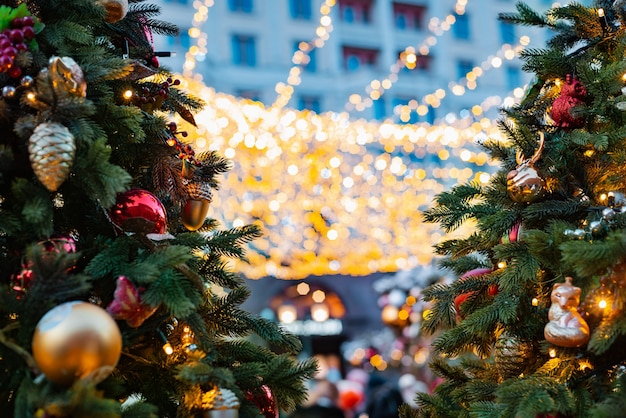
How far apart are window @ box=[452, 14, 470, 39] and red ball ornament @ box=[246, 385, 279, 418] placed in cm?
2041

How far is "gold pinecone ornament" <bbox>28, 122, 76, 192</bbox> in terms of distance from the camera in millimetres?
1411

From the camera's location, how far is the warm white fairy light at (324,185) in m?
8.65

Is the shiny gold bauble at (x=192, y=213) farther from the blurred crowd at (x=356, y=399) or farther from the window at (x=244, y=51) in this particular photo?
the window at (x=244, y=51)

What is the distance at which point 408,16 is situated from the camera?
20.6 m

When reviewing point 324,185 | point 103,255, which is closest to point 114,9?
point 103,255

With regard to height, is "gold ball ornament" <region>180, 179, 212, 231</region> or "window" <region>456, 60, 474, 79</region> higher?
"gold ball ornament" <region>180, 179, 212, 231</region>

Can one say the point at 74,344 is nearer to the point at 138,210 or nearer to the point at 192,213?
the point at 138,210

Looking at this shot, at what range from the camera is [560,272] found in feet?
5.74

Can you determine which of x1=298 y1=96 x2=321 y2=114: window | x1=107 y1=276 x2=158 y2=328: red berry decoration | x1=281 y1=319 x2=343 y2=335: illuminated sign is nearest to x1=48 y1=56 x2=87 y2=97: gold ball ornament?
x1=107 y1=276 x2=158 y2=328: red berry decoration

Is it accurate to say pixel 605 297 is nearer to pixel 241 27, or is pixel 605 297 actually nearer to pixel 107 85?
pixel 107 85

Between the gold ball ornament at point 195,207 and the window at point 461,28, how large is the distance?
20.1 meters

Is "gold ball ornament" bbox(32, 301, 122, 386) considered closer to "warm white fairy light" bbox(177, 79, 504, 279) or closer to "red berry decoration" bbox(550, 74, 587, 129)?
"red berry decoration" bbox(550, 74, 587, 129)

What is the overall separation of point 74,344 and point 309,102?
1761cm

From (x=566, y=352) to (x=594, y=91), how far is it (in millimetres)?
763
